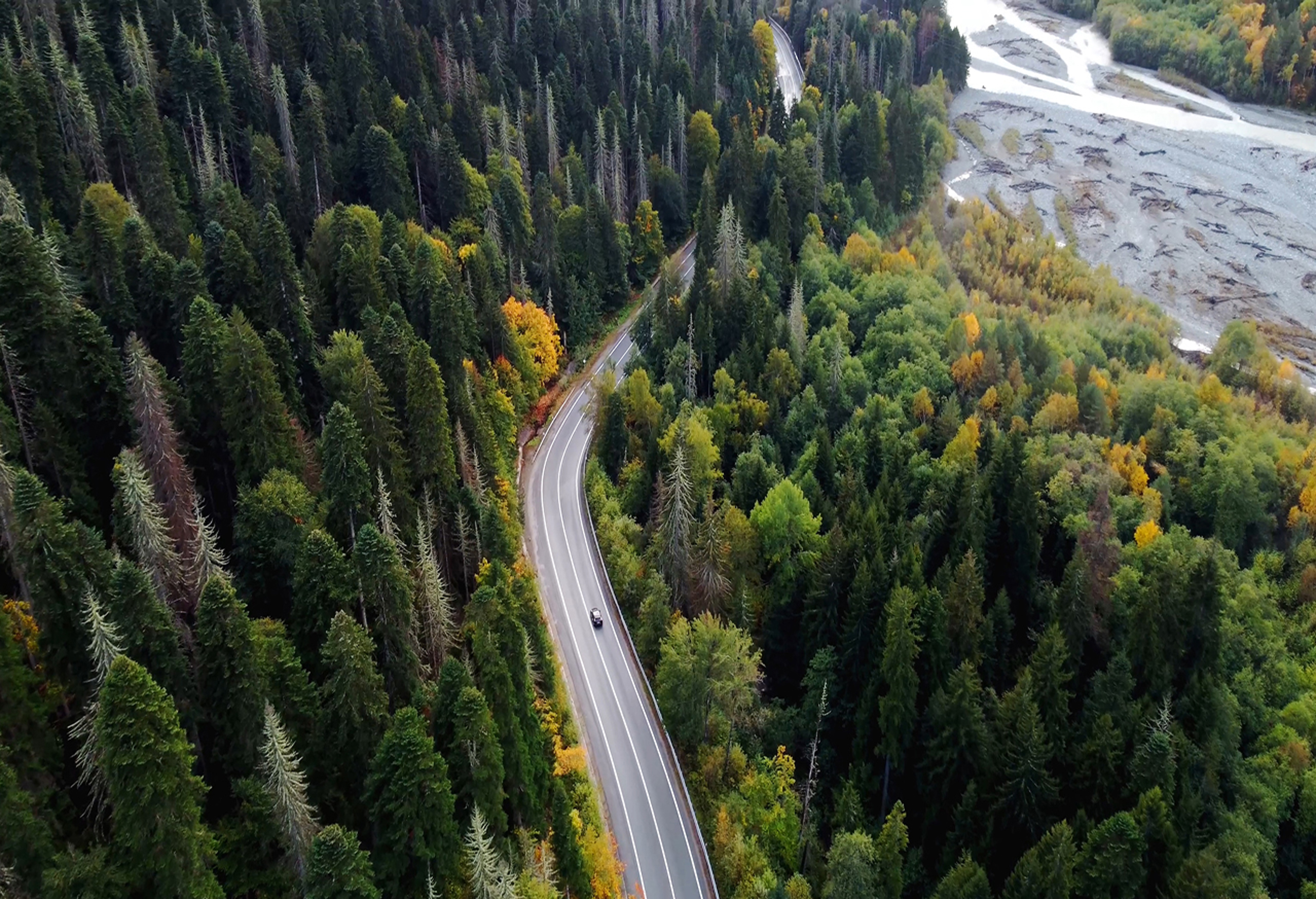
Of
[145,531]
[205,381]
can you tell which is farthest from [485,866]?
[205,381]

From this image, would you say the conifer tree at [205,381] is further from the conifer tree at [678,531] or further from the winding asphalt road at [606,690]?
the conifer tree at [678,531]

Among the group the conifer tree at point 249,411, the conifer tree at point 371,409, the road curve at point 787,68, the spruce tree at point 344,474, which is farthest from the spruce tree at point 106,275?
the road curve at point 787,68

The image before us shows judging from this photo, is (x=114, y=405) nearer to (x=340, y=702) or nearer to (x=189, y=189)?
(x=340, y=702)

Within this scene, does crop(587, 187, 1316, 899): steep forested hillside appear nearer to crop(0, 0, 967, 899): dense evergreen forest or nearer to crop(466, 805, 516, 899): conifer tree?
crop(0, 0, 967, 899): dense evergreen forest

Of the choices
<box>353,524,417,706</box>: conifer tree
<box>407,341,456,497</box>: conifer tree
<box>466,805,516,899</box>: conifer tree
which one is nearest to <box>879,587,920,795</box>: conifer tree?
<box>466,805,516,899</box>: conifer tree

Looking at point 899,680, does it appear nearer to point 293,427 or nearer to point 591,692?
point 591,692

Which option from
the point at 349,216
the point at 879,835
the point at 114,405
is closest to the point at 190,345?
the point at 114,405
